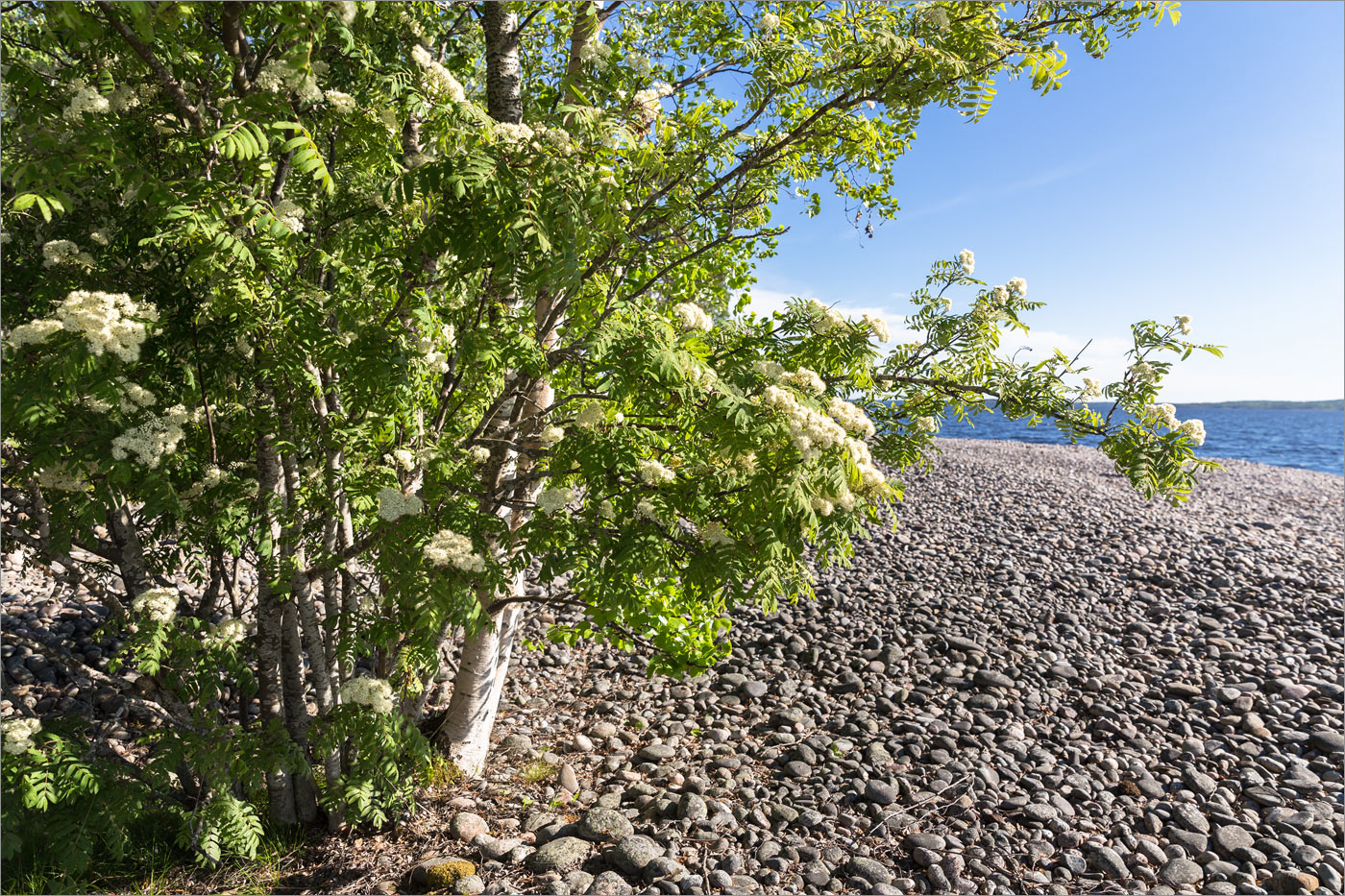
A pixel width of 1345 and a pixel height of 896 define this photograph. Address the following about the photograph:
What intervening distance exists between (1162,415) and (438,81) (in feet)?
12.7

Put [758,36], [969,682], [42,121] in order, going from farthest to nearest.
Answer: [969,682], [758,36], [42,121]

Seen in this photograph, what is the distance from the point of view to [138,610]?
12.1ft

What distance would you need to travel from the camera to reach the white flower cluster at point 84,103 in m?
2.86

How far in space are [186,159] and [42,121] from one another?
0.52m

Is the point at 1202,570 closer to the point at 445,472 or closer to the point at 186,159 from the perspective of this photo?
the point at 445,472

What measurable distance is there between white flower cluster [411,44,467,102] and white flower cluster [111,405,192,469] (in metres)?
1.81

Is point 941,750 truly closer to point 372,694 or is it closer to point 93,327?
point 372,694

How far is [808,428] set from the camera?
3.00 metres

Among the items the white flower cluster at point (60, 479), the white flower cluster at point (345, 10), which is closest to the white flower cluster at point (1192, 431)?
the white flower cluster at point (345, 10)

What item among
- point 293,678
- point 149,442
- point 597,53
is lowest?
point 293,678

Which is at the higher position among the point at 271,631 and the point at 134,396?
the point at 134,396

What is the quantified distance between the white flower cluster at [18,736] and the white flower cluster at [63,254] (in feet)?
7.04

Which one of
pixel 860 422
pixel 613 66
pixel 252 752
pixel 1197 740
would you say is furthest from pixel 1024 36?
pixel 252 752

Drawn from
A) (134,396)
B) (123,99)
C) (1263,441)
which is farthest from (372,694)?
(1263,441)
